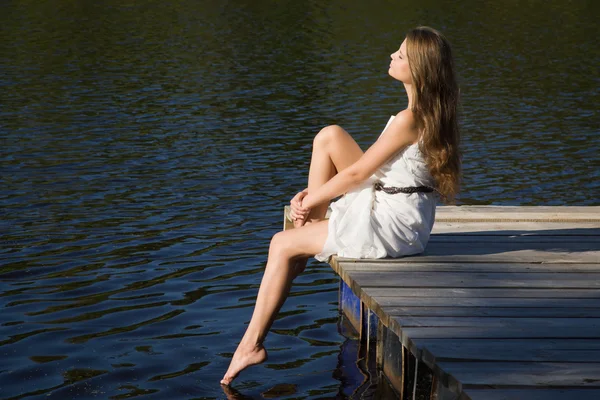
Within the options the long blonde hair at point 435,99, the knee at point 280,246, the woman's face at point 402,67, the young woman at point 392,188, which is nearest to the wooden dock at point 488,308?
the young woman at point 392,188

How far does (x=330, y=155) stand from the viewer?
5.82 metres

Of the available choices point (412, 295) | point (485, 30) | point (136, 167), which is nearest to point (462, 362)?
point (412, 295)

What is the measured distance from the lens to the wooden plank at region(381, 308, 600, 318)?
4781mm

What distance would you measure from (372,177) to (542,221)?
205 centimetres

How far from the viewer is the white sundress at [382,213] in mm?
5551

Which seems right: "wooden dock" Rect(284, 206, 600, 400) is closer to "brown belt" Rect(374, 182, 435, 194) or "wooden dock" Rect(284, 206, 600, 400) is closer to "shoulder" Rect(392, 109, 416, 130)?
"brown belt" Rect(374, 182, 435, 194)

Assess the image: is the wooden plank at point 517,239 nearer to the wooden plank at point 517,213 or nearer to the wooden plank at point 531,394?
the wooden plank at point 517,213

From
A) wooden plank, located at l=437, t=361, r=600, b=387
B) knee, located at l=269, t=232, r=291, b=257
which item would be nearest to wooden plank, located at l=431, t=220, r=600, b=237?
knee, located at l=269, t=232, r=291, b=257

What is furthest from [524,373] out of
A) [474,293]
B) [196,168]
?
[196,168]

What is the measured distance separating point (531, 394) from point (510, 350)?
Result: 509 mm

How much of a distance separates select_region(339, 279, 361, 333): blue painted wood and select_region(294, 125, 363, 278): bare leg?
1.11 metres

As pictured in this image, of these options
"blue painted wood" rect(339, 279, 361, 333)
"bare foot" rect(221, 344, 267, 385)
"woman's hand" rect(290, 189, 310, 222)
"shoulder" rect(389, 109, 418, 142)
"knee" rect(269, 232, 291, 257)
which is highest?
"shoulder" rect(389, 109, 418, 142)

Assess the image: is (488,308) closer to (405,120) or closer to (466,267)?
(466,267)

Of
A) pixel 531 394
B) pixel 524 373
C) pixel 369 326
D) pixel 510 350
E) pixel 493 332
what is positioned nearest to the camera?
pixel 531 394
